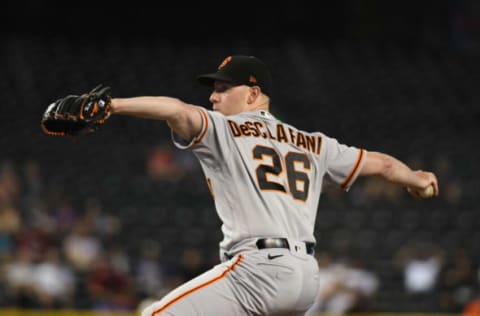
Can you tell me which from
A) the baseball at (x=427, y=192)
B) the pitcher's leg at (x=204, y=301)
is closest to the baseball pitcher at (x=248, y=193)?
Result: the pitcher's leg at (x=204, y=301)

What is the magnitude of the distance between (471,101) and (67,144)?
8.54 m

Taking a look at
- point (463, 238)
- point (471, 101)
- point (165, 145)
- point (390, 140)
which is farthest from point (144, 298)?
point (471, 101)

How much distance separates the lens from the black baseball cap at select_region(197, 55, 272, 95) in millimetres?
4254

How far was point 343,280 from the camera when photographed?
1137cm

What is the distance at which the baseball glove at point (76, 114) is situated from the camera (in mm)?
3658

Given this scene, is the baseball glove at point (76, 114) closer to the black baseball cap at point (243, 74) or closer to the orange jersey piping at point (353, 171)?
the black baseball cap at point (243, 74)

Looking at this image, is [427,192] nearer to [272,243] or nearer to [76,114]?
[272,243]

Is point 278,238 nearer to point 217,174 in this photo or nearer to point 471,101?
point 217,174

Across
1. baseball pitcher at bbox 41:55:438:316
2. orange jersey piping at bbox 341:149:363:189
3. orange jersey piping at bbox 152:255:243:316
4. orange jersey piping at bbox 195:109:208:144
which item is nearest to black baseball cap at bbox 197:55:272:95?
baseball pitcher at bbox 41:55:438:316

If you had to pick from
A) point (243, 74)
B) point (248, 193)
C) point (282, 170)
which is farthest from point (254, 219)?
point (243, 74)

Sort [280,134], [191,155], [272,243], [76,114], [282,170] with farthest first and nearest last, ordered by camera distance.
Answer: [191,155], [280,134], [282,170], [272,243], [76,114]

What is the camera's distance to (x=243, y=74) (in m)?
4.27

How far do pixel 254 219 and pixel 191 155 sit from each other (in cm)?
1090

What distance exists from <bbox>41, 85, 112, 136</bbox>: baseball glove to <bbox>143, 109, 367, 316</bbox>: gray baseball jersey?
1.41ft
